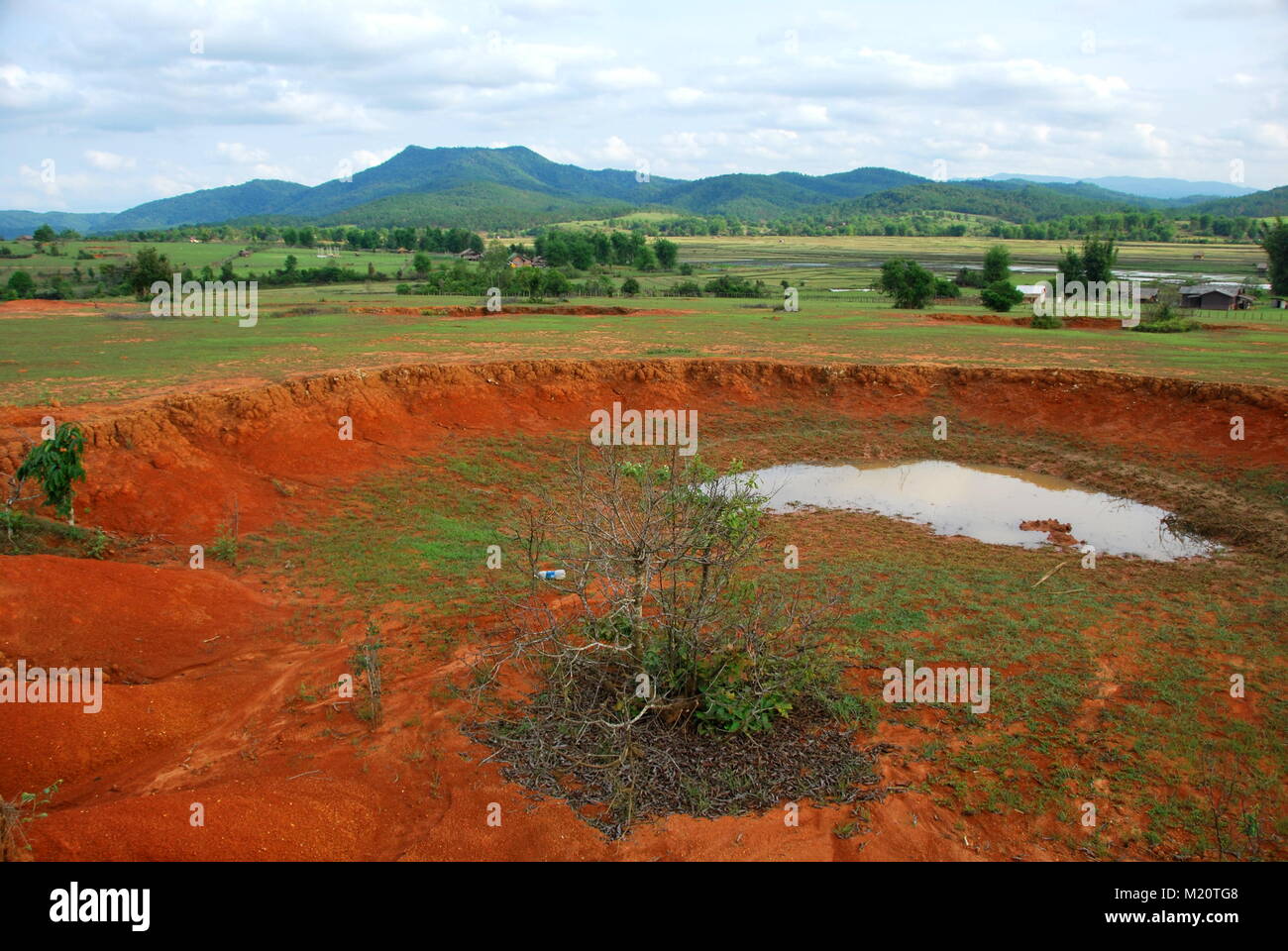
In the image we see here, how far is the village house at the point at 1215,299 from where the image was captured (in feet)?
138

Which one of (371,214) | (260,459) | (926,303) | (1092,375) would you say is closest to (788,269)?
(926,303)

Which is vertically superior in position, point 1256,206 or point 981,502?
point 1256,206

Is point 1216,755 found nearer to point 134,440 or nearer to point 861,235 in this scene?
point 134,440

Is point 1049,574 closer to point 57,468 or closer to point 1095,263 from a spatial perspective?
point 57,468

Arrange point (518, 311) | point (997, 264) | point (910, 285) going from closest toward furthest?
1. point (518, 311)
2. point (910, 285)
3. point (997, 264)

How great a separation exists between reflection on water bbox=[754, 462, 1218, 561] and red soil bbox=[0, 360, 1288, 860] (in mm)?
3356

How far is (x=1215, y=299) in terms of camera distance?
42.6 metres

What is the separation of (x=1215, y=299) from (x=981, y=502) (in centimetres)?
3787

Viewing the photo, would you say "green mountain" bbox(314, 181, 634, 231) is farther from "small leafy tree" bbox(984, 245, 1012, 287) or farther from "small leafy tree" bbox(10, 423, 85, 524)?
"small leafy tree" bbox(10, 423, 85, 524)

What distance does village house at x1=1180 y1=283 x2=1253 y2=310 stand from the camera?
42156 mm

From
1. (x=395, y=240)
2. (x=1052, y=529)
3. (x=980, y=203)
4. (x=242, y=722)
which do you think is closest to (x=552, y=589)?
(x=242, y=722)

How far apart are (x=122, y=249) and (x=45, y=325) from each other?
207 feet

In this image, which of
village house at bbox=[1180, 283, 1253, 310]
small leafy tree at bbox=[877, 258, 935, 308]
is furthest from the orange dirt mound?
village house at bbox=[1180, 283, 1253, 310]
